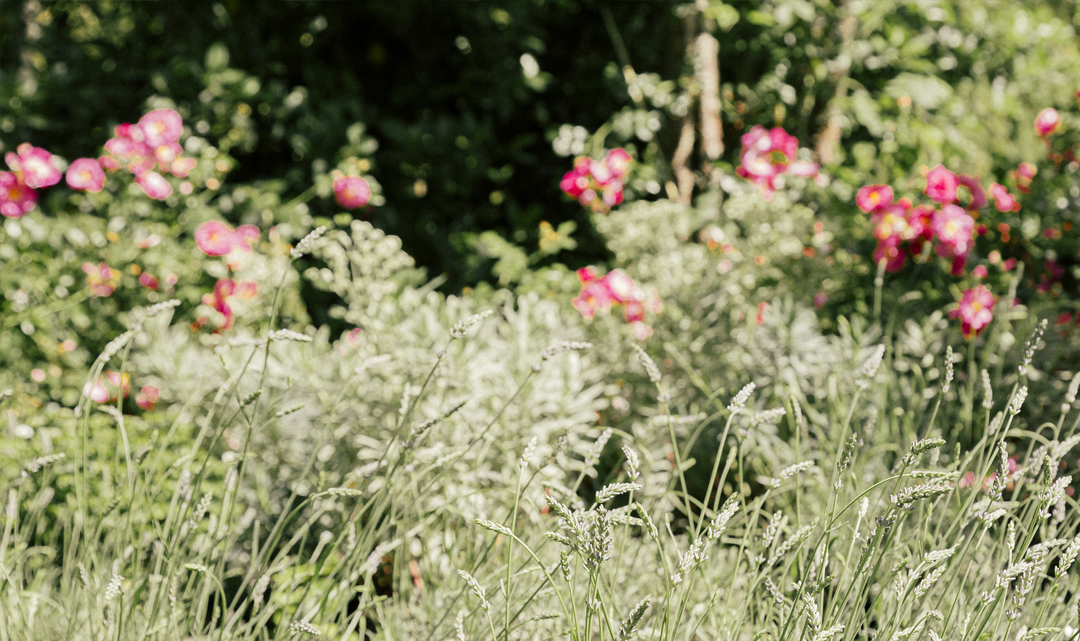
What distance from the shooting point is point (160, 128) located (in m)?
2.62

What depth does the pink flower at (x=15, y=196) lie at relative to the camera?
2.57 metres

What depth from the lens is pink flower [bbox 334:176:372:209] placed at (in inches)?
105

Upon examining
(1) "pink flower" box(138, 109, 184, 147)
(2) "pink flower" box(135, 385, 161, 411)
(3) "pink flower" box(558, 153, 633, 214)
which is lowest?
(2) "pink flower" box(135, 385, 161, 411)

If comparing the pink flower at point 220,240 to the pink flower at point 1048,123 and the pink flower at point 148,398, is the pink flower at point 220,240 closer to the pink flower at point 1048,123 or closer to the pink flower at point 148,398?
the pink flower at point 148,398

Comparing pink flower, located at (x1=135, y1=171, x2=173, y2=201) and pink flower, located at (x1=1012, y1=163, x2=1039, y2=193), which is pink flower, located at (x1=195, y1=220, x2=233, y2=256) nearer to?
pink flower, located at (x1=135, y1=171, x2=173, y2=201)

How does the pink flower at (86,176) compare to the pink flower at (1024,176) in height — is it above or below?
above

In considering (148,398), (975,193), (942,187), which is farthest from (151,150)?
(975,193)

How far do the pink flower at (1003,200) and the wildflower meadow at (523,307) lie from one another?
1 centimetres

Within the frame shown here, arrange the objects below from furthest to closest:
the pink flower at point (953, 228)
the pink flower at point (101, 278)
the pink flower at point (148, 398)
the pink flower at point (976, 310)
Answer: the pink flower at point (101, 278) → the pink flower at point (148, 398) → the pink flower at point (953, 228) → the pink flower at point (976, 310)

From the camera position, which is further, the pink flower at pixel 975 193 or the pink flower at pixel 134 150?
the pink flower at pixel 134 150

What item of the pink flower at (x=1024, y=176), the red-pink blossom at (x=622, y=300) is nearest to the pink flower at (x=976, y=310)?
the pink flower at (x=1024, y=176)

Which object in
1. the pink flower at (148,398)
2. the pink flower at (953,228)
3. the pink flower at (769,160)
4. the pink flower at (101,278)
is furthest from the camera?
the pink flower at (769,160)

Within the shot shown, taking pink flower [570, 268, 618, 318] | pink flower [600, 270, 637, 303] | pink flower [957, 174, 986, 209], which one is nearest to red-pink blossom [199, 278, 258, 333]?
pink flower [570, 268, 618, 318]

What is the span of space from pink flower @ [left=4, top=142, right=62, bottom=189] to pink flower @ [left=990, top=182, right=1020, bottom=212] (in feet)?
10.5
